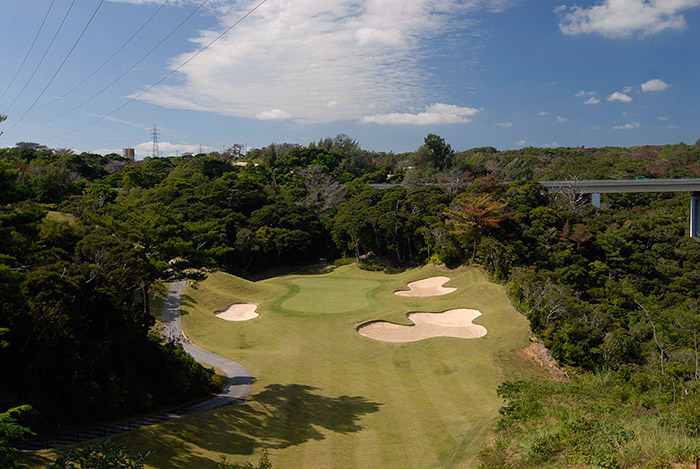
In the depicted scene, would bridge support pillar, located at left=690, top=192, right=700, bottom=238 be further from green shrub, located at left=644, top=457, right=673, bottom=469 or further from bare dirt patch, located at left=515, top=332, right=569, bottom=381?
Answer: green shrub, located at left=644, top=457, right=673, bottom=469

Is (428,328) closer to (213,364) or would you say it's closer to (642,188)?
(213,364)

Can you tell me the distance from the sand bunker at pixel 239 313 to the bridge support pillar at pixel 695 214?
56428 millimetres

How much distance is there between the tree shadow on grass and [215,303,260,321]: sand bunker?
11603 mm

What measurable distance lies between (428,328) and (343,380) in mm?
8825

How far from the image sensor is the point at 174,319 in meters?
28.8

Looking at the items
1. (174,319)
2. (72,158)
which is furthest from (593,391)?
(72,158)

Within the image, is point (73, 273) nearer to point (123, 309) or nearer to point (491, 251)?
point (123, 309)

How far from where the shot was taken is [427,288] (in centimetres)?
3812

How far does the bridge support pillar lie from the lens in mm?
58213

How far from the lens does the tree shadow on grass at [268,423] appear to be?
1363cm

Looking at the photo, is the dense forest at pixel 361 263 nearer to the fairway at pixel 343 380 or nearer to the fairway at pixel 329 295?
the fairway at pixel 343 380

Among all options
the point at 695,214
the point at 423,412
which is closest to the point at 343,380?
the point at 423,412

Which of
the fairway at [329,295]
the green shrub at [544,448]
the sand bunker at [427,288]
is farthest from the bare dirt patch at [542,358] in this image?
the green shrub at [544,448]

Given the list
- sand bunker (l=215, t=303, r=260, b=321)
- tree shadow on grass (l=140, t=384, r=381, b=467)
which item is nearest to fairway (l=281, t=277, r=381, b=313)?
sand bunker (l=215, t=303, r=260, b=321)
